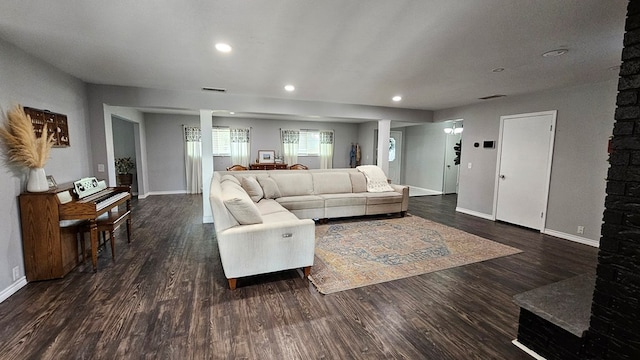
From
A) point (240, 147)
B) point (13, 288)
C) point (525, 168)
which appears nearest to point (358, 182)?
point (525, 168)

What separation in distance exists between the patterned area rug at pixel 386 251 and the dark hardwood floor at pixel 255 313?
17 centimetres

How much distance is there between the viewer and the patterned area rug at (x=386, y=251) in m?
2.91

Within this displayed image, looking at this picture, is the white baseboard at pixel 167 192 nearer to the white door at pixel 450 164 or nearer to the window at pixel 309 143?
the window at pixel 309 143

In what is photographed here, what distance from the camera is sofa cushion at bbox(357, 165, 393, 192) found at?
5672 mm

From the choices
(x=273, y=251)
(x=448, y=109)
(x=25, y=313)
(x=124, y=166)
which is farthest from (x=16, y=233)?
(x=448, y=109)

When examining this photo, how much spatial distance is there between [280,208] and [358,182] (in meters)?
2.30

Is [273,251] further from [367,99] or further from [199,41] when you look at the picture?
[367,99]

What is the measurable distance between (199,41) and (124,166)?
5924 millimetres

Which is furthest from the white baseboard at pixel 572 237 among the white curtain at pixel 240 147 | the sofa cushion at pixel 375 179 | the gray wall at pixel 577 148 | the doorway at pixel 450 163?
the white curtain at pixel 240 147

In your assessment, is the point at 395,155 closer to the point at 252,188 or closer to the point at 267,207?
the point at 252,188

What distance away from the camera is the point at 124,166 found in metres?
6.93

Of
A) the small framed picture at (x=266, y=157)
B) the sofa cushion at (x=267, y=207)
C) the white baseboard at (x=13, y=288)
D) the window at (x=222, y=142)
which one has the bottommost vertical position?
the white baseboard at (x=13, y=288)

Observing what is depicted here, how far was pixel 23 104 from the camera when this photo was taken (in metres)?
2.68

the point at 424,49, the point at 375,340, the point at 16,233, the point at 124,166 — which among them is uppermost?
the point at 424,49
